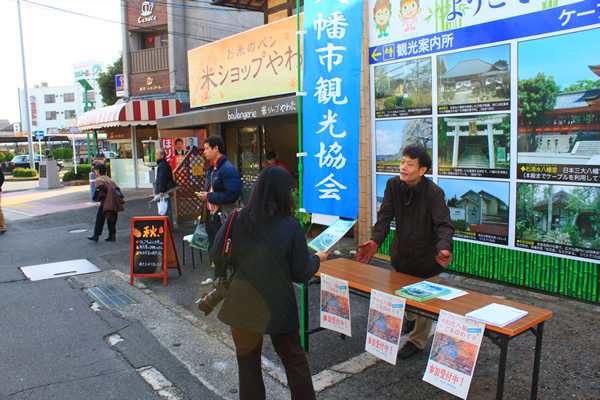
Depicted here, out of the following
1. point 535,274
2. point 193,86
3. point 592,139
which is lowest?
point 535,274

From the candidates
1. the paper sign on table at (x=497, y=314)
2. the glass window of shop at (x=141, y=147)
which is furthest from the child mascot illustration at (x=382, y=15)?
the glass window of shop at (x=141, y=147)

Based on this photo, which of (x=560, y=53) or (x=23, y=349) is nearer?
(x=23, y=349)

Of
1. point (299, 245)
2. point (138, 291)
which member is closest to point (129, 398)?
point (299, 245)

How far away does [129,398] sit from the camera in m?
3.32

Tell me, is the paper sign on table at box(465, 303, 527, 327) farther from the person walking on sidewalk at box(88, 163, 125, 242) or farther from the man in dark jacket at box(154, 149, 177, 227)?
the person walking on sidewalk at box(88, 163, 125, 242)

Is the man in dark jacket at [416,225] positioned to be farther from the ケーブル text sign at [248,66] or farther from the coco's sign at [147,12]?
the coco's sign at [147,12]

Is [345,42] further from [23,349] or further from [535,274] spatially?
[23,349]

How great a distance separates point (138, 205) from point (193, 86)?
417cm

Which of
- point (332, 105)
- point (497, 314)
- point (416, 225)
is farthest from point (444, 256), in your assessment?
point (332, 105)

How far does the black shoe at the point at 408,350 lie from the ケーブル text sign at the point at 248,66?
6605 millimetres

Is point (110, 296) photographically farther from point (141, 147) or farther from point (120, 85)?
point (120, 85)

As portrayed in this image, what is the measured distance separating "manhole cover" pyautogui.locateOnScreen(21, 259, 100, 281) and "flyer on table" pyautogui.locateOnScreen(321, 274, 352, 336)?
470cm

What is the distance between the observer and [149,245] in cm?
615

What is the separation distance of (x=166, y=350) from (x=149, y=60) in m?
17.8
